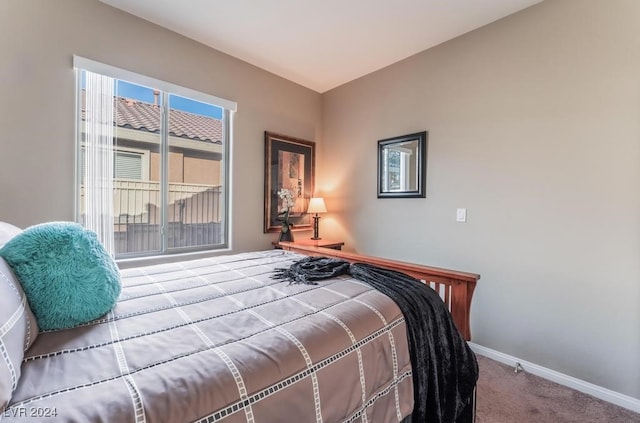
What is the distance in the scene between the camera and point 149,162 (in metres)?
2.60

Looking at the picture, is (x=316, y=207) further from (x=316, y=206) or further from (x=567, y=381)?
(x=567, y=381)

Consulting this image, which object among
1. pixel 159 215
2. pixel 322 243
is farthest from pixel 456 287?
pixel 159 215

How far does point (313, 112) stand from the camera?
3.85 metres

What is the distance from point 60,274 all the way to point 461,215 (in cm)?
269

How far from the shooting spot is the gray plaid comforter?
2.15 ft

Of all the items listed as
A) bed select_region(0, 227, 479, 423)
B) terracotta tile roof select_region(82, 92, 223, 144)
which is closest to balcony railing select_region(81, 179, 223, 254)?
terracotta tile roof select_region(82, 92, 223, 144)

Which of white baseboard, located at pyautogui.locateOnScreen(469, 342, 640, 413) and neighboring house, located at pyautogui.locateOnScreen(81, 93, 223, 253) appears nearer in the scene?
white baseboard, located at pyautogui.locateOnScreen(469, 342, 640, 413)

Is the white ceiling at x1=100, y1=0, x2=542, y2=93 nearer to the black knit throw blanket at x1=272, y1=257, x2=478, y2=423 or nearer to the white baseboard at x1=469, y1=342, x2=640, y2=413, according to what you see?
the black knit throw blanket at x1=272, y1=257, x2=478, y2=423

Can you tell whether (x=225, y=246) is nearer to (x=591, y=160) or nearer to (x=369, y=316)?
(x=369, y=316)

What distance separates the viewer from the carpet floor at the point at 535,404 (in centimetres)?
169

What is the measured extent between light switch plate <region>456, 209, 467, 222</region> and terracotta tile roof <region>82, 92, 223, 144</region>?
8.23 ft

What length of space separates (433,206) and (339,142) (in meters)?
1.53

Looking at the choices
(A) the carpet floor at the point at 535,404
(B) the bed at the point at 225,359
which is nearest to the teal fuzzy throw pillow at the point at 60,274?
(B) the bed at the point at 225,359

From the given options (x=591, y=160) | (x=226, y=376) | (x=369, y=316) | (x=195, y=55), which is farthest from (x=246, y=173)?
(x=591, y=160)
